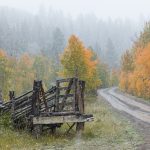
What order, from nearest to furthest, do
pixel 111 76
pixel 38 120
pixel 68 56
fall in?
pixel 38 120, pixel 68 56, pixel 111 76

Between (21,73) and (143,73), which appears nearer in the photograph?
(143,73)

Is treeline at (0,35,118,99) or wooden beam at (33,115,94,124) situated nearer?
wooden beam at (33,115,94,124)

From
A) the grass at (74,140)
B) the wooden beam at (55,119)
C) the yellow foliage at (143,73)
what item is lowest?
the grass at (74,140)

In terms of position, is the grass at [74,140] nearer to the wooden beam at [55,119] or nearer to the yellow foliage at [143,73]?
the wooden beam at [55,119]

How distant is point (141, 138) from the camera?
774 inches

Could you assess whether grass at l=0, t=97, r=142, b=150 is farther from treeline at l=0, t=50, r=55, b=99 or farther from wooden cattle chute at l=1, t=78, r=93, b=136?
treeline at l=0, t=50, r=55, b=99

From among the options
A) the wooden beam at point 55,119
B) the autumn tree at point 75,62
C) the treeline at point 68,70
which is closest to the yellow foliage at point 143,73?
the treeline at point 68,70

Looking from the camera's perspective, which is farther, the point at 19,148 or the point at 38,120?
the point at 38,120

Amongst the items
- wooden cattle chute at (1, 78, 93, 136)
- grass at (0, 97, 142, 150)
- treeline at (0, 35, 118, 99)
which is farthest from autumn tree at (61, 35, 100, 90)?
wooden cattle chute at (1, 78, 93, 136)

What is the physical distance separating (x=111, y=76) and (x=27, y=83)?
52.1m

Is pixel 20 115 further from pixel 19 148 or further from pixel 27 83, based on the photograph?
pixel 27 83

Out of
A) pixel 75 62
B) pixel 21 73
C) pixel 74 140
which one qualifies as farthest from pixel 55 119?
pixel 21 73

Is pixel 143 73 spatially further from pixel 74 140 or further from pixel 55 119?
pixel 74 140

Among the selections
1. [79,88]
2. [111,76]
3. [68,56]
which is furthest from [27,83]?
[79,88]
